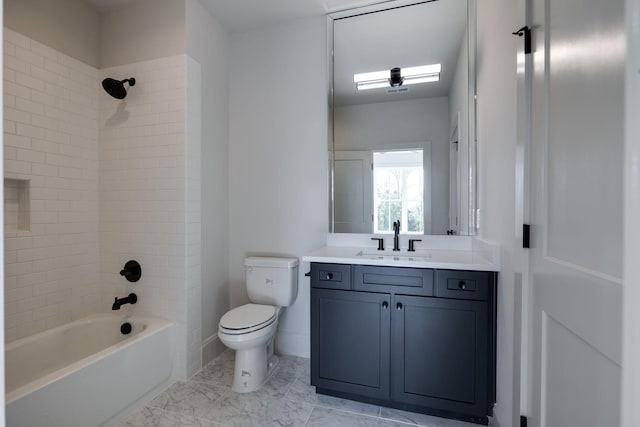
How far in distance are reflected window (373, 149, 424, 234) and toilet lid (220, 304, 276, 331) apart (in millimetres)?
1003

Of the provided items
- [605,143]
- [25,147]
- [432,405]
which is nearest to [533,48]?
[605,143]

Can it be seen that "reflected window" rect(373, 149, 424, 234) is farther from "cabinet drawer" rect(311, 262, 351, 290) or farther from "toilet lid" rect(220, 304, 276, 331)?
"toilet lid" rect(220, 304, 276, 331)

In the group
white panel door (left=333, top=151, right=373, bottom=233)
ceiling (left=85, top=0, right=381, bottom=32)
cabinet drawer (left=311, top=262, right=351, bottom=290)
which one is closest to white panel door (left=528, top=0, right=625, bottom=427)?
cabinet drawer (left=311, top=262, right=351, bottom=290)

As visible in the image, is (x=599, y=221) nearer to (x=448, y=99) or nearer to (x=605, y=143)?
(x=605, y=143)

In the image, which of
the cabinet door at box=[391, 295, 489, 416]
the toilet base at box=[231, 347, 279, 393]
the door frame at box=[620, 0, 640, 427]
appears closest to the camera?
the door frame at box=[620, 0, 640, 427]

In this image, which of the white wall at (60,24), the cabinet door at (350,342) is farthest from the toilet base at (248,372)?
the white wall at (60,24)

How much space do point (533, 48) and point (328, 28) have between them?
167cm

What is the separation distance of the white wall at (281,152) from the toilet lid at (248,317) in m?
0.40

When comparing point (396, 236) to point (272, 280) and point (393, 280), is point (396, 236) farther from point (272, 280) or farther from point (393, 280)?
point (272, 280)

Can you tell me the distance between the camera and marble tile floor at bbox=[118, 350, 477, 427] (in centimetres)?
172

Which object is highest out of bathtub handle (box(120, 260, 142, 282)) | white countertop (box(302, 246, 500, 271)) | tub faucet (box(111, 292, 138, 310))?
white countertop (box(302, 246, 500, 271))

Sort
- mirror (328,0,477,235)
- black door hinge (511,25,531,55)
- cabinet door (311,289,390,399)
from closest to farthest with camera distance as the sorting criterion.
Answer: black door hinge (511,25,531,55)
cabinet door (311,289,390,399)
mirror (328,0,477,235)

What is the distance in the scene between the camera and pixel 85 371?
157 cm

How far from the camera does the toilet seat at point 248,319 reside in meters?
1.92
